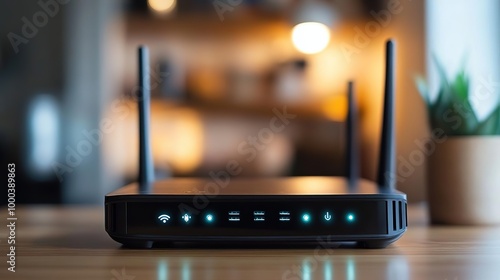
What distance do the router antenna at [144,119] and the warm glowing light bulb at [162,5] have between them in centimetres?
132

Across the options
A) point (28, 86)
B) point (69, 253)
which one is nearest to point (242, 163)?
point (28, 86)

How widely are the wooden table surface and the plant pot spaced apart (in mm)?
109

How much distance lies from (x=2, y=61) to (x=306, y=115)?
103cm

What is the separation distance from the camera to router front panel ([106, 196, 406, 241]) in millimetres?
504

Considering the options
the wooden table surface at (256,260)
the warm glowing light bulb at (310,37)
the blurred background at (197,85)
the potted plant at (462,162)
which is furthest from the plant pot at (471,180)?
the warm glowing light bulb at (310,37)

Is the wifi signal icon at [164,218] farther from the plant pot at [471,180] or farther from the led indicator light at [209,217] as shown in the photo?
the plant pot at [471,180]

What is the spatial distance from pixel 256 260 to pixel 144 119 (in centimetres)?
33

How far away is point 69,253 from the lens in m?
0.52

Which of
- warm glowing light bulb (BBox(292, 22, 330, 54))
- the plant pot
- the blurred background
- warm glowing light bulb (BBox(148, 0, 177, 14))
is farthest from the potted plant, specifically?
warm glowing light bulb (BBox(148, 0, 177, 14))

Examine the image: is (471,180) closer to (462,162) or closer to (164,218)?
(462,162)

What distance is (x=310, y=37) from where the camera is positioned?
6.36 feet

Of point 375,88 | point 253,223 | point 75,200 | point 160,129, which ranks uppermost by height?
point 375,88

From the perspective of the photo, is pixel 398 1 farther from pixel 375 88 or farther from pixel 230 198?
pixel 230 198

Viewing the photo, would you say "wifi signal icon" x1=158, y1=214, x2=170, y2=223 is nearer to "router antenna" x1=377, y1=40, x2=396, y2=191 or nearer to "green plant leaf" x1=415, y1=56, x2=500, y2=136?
"router antenna" x1=377, y1=40, x2=396, y2=191
